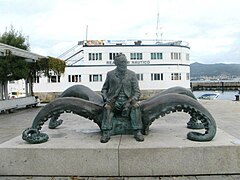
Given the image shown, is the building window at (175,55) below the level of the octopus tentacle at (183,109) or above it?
above

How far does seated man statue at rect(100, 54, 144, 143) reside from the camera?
193 inches

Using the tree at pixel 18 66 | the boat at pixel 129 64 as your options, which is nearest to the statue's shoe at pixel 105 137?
the tree at pixel 18 66

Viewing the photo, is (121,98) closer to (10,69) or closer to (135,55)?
(10,69)

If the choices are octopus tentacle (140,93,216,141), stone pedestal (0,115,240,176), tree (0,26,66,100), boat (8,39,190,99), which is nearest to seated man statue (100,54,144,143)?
octopus tentacle (140,93,216,141)

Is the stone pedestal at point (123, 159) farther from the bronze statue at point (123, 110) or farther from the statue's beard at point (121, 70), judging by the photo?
the statue's beard at point (121, 70)

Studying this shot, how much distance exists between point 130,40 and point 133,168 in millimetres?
32716

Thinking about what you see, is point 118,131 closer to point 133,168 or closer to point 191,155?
point 133,168

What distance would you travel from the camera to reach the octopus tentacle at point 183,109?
4719mm

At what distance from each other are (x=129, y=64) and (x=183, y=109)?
3107 cm

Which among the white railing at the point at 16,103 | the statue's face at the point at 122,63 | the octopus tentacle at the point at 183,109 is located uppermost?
the statue's face at the point at 122,63

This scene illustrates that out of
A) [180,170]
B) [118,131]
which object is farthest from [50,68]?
[180,170]

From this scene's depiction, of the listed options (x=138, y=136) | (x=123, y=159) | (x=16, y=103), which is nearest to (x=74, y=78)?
(x=16, y=103)

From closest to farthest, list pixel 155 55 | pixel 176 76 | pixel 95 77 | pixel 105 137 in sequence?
1. pixel 105 137
2. pixel 155 55
3. pixel 95 77
4. pixel 176 76

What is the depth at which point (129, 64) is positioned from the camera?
117ft
